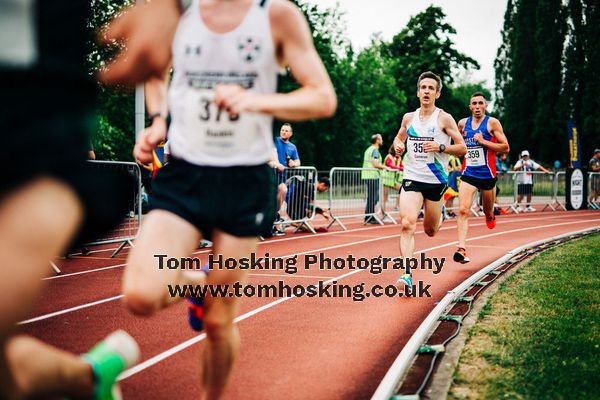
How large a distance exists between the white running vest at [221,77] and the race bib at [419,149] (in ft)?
15.7

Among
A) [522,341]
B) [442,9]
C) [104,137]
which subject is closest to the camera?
[522,341]

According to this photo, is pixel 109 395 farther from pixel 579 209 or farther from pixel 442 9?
pixel 442 9

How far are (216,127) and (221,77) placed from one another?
9.0 inches

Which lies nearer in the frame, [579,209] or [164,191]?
[164,191]

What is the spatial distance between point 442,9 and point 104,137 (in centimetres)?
4366

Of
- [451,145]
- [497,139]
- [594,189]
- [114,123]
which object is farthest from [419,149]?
[114,123]

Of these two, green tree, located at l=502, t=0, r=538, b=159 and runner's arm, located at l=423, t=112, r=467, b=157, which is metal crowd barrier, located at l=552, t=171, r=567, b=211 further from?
green tree, located at l=502, t=0, r=538, b=159

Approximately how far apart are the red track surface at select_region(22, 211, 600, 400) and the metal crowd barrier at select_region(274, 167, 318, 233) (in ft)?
14.3

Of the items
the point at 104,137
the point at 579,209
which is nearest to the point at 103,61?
the point at 104,137

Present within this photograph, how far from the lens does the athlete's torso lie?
9570 mm

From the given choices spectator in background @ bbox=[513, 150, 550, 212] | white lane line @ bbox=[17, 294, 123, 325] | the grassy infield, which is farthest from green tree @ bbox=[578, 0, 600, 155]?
white lane line @ bbox=[17, 294, 123, 325]

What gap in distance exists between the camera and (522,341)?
16.3 ft

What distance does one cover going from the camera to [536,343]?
4879 millimetres

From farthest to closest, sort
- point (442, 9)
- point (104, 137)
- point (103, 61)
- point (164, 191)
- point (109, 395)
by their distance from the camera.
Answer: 1. point (442, 9)
2. point (104, 137)
3. point (103, 61)
4. point (164, 191)
5. point (109, 395)
